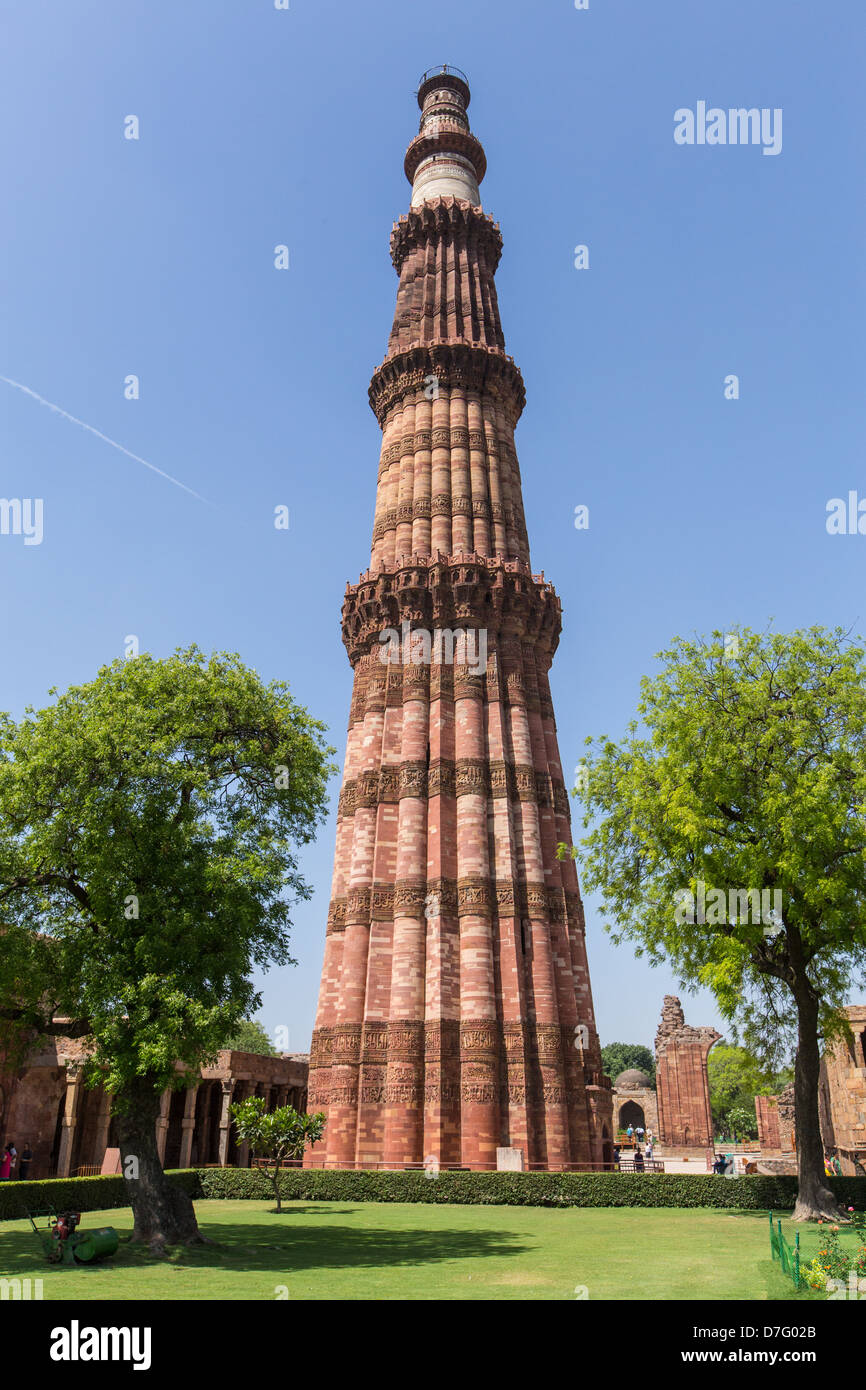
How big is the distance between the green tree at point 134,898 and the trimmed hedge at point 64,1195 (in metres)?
3.38

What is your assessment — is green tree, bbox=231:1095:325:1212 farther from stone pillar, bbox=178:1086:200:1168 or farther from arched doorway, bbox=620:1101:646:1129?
arched doorway, bbox=620:1101:646:1129

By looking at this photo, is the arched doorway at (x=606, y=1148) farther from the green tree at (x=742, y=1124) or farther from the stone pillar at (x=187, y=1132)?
the green tree at (x=742, y=1124)

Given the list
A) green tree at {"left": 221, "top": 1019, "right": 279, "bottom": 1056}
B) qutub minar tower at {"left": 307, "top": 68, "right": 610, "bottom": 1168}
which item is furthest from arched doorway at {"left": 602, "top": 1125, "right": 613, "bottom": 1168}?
green tree at {"left": 221, "top": 1019, "right": 279, "bottom": 1056}

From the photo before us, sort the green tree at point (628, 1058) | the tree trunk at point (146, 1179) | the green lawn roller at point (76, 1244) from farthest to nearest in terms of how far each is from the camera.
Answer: the green tree at point (628, 1058) < the tree trunk at point (146, 1179) < the green lawn roller at point (76, 1244)

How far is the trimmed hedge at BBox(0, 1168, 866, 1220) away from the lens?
2427cm

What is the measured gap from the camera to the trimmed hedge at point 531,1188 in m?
25.8

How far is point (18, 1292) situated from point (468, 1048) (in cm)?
2325

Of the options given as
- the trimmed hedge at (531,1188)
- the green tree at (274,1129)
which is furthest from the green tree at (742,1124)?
the green tree at (274,1129)

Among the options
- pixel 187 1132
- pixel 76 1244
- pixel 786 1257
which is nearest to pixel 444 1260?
pixel 786 1257

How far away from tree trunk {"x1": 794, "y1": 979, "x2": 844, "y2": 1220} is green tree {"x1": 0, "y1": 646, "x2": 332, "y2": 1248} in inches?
490

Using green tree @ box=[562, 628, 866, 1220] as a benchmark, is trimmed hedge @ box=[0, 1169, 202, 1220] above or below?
below

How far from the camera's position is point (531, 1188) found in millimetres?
28359

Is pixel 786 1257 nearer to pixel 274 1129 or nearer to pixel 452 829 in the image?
pixel 274 1129
